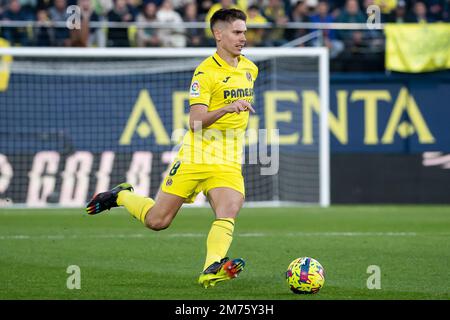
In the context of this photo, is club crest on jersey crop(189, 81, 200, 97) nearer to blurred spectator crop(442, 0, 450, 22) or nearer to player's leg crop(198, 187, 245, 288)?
player's leg crop(198, 187, 245, 288)

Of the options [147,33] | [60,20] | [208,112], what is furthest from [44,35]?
[208,112]

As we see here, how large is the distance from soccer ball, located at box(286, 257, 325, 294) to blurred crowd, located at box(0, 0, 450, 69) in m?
12.1

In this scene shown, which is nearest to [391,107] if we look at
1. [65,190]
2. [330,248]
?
[65,190]

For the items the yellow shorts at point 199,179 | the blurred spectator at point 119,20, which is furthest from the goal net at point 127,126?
the yellow shorts at point 199,179

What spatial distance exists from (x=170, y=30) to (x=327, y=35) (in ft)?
10.5

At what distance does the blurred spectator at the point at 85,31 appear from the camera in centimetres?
1952

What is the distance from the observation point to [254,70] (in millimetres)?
9375

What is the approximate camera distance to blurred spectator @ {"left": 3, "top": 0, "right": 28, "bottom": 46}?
20.3m

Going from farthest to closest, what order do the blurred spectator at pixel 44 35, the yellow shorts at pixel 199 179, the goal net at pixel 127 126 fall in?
the blurred spectator at pixel 44 35
the goal net at pixel 127 126
the yellow shorts at pixel 199 179

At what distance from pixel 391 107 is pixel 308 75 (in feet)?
A: 5.74

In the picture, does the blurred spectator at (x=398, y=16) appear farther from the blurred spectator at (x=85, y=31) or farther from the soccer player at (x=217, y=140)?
the soccer player at (x=217, y=140)

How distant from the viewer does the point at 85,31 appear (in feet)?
65.0

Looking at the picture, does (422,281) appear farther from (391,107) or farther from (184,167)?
(391,107)
